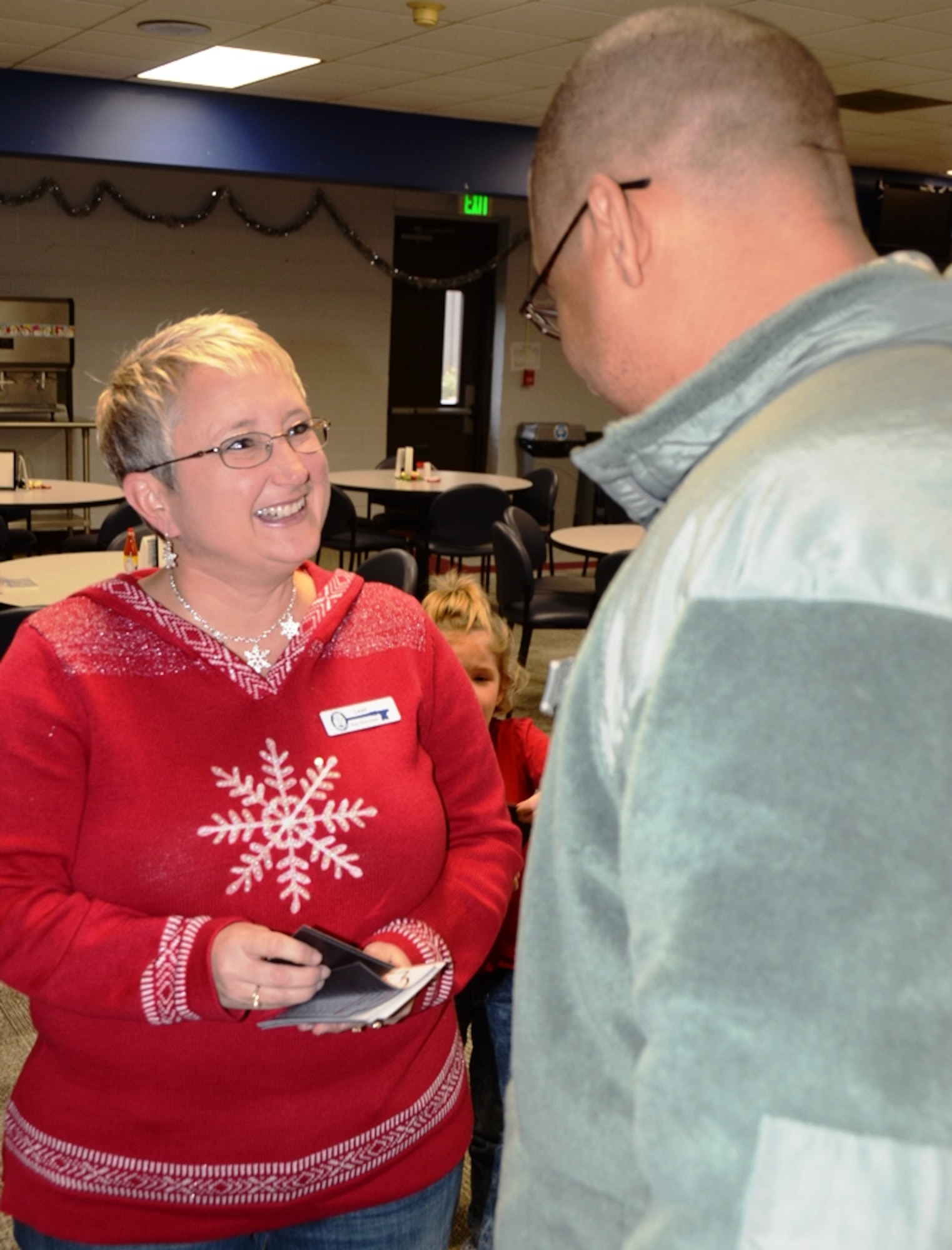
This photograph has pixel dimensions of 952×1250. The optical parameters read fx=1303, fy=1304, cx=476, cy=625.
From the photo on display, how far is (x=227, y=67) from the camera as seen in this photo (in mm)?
7539

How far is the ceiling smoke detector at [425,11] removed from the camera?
19.1ft

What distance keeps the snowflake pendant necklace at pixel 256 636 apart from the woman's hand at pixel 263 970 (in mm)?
355

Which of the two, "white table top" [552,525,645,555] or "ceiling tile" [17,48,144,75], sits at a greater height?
"ceiling tile" [17,48,144,75]

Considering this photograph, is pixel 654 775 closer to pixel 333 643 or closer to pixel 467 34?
pixel 333 643

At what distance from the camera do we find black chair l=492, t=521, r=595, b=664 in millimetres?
5980

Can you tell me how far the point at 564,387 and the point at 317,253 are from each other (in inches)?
101

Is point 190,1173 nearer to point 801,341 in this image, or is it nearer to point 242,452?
point 242,452

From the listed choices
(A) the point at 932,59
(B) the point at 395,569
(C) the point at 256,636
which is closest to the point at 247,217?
(A) the point at 932,59

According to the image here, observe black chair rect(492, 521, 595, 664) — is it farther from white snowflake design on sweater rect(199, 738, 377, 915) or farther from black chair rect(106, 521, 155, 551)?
white snowflake design on sweater rect(199, 738, 377, 915)

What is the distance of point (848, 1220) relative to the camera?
595 millimetres

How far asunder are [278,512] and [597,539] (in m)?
4.62

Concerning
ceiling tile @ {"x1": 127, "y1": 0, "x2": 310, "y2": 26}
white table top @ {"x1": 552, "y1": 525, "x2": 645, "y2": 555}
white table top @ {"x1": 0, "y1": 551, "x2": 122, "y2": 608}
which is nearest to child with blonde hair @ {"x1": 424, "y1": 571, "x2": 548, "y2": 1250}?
white table top @ {"x1": 0, "y1": 551, "x2": 122, "y2": 608}

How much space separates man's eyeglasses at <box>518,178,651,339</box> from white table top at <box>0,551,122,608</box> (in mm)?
2859

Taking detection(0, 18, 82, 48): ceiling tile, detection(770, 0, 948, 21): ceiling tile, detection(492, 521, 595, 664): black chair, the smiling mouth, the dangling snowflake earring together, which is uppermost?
detection(770, 0, 948, 21): ceiling tile
